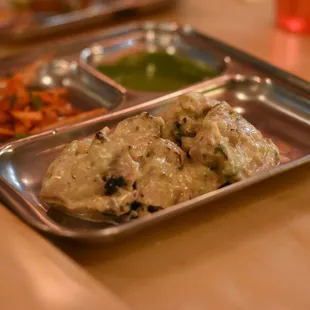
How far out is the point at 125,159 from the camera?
1.07 m

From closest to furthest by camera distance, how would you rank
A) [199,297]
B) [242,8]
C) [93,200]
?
[199,297] → [93,200] → [242,8]

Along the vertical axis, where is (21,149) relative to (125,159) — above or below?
Answer: below

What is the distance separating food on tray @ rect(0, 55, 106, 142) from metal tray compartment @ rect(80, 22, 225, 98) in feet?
0.78

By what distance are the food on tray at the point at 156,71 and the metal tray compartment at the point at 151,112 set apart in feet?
0.66

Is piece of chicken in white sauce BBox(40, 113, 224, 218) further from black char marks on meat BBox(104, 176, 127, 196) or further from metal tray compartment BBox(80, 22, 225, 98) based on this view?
metal tray compartment BBox(80, 22, 225, 98)

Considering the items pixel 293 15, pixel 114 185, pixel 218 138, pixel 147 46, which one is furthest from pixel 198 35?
pixel 114 185

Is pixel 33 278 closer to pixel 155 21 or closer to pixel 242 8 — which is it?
pixel 155 21

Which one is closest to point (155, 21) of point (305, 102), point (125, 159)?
point (305, 102)

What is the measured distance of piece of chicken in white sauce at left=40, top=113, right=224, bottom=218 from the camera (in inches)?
41.0

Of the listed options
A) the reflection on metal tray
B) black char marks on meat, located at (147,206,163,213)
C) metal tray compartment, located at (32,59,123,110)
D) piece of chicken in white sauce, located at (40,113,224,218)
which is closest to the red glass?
the reflection on metal tray

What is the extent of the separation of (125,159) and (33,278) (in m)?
0.27

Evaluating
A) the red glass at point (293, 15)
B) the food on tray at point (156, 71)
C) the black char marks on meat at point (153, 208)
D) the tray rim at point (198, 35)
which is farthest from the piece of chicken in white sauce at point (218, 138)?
the red glass at point (293, 15)

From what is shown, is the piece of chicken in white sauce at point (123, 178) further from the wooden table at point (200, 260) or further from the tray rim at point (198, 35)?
the tray rim at point (198, 35)

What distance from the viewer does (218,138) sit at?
43.0 inches
